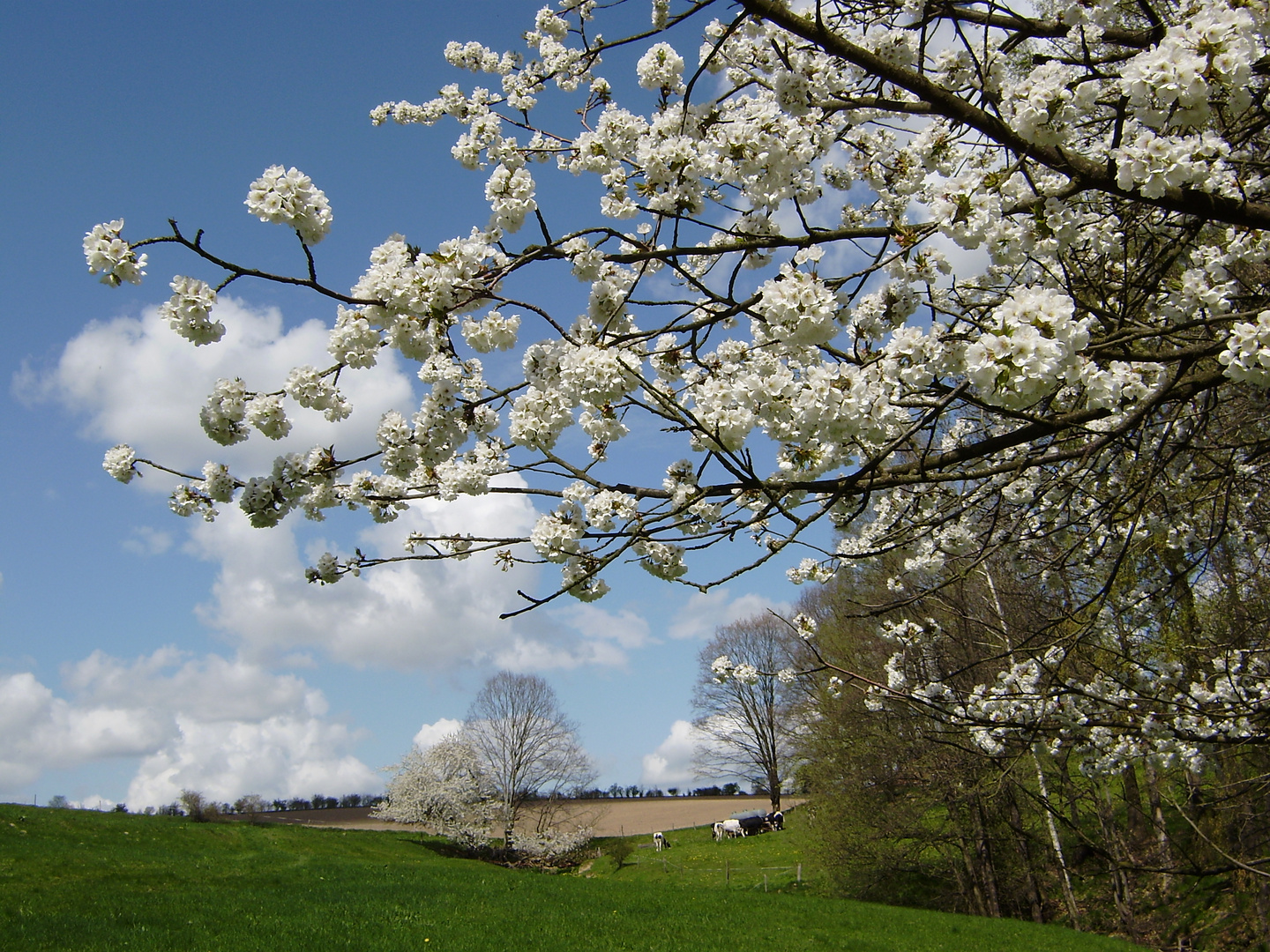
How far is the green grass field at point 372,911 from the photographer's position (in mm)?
9227

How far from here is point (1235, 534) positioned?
5.95m

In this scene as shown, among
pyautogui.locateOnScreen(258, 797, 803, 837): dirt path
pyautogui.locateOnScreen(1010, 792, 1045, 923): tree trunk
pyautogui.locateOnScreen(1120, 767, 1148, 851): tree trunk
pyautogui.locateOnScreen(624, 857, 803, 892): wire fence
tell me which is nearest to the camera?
pyautogui.locateOnScreen(1120, 767, 1148, 851): tree trunk

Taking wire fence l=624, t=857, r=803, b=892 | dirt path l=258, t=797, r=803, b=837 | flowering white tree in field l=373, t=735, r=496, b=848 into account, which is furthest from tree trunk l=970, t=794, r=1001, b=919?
flowering white tree in field l=373, t=735, r=496, b=848

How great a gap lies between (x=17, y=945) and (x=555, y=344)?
928cm

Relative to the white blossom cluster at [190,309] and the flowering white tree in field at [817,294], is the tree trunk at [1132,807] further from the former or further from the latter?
the white blossom cluster at [190,309]

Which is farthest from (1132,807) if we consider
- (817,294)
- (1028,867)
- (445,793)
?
(445,793)

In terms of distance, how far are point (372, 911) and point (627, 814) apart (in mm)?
39843

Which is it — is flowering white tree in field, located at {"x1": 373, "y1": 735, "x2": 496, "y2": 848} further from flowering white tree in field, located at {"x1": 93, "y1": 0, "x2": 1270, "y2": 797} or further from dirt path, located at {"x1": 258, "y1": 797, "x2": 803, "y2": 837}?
flowering white tree in field, located at {"x1": 93, "y1": 0, "x2": 1270, "y2": 797}

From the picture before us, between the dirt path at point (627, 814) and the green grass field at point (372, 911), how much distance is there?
1810cm

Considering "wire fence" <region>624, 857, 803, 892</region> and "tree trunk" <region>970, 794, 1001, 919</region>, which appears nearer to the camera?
"tree trunk" <region>970, 794, 1001, 919</region>

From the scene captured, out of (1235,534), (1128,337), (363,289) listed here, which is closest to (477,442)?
(363,289)

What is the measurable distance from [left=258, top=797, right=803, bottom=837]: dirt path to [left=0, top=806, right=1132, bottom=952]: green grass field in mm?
18099

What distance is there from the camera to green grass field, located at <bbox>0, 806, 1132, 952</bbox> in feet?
30.3

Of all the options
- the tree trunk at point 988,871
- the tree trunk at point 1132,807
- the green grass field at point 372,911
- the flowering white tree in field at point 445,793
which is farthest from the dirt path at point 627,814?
the tree trunk at point 1132,807
